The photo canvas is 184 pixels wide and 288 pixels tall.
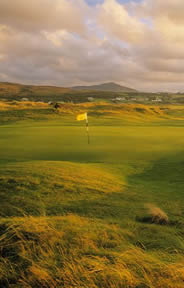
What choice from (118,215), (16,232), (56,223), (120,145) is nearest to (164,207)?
(118,215)

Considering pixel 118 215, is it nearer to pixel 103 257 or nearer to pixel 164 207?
pixel 164 207

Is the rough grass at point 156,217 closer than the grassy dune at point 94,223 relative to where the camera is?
No

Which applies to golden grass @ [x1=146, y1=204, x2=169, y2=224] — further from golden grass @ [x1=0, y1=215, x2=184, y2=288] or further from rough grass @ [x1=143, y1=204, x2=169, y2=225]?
golden grass @ [x1=0, y1=215, x2=184, y2=288]

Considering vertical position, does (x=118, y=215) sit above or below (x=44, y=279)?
below

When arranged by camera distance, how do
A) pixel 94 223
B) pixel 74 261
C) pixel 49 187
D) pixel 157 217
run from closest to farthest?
pixel 74 261, pixel 94 223, pixel 157 217, pixel 49 187

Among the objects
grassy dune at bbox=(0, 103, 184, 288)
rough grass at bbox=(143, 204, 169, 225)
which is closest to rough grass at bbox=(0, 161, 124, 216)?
grassy dune at bbox=(0, 103, 184, 288)

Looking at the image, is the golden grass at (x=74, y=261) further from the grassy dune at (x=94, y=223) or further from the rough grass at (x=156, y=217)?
the rough grass at (x=156, y=217)

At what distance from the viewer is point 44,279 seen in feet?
10.3

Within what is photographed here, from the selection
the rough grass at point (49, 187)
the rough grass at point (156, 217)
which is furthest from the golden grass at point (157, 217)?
the rough grass at point (49, 187)

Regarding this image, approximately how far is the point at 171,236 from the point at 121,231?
3.29 feet

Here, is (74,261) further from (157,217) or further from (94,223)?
(157,217)

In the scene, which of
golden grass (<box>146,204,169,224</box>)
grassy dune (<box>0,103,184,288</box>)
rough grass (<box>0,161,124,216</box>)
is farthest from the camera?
rough grass (<box>0,161,124,216</box>)

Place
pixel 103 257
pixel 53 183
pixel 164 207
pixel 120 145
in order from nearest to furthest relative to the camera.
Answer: pixel 103 257 < pixel 164 207 < pixel 53 183 < pixel 120 145

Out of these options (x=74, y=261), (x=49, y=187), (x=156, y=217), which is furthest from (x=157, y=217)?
(x=49, y=187)
